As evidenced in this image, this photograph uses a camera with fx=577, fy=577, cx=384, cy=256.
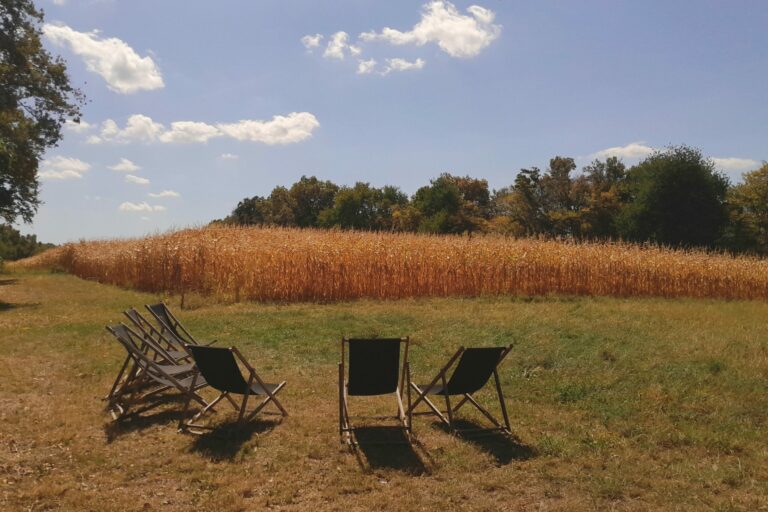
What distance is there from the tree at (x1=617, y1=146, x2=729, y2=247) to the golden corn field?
2008 cm

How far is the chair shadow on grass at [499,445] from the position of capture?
205 inches

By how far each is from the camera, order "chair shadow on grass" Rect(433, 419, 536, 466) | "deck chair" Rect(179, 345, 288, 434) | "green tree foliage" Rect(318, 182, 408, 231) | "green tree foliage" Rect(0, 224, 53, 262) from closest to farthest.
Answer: "chair shadow on grass" Rect(433, 419, 536, 466), "deck chair" Rect(179, 345, 288, 434), "green tree foliage" Rect(0, 224, 53, 262), "green tree foliage" Rect(318, 182, 408, 231)

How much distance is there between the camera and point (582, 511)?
4.14m

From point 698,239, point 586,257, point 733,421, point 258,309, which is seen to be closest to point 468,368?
point 733,421

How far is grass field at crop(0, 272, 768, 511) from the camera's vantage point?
14.4ft

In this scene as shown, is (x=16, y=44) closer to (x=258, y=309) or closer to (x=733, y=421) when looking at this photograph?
(x=258, y=309)

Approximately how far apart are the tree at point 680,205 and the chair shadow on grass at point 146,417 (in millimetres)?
39337

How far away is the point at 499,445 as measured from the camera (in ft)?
18.2

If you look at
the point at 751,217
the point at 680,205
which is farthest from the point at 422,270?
the point at 751,217

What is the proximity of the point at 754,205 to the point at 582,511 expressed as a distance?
44854 mm

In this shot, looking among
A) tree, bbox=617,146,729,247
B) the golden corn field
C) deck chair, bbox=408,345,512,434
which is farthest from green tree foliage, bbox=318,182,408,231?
deck chair, bbox=408,345,512,434

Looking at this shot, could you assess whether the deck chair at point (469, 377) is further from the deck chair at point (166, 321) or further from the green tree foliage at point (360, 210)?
the green tree foliage at point (360, 210)

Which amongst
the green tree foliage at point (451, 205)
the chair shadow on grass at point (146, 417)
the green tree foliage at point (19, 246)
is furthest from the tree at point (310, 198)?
the chair shadow on grass at point (146, 417)

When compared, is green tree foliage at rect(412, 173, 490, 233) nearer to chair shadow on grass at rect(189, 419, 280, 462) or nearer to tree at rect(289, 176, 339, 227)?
tree at rect(289, 176, 339, 227)
